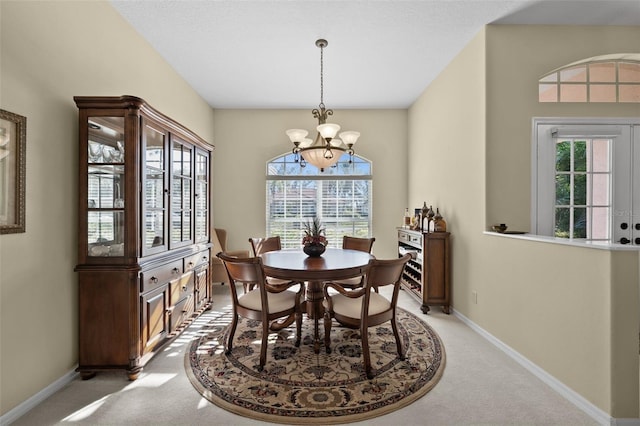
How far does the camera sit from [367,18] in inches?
Result: 108

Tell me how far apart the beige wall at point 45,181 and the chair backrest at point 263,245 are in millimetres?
1785

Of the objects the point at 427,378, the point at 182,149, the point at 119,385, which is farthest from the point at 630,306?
the point at 182,149

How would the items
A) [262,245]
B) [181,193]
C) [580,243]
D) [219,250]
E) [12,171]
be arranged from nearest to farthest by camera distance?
[12,171] < [580,243] < [181,193] < [262,245] < [219,250]

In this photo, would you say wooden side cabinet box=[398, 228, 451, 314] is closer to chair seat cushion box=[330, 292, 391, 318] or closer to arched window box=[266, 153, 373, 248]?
chair seat cushion box=[330, 292, 391, 318]

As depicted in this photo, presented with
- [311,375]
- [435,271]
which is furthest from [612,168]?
[311,375]

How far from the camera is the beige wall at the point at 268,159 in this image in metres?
5.28

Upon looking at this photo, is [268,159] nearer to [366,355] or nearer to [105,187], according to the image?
[105,187]

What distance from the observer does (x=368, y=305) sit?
2.22 meters

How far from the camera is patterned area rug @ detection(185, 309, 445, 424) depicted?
1.91 meters

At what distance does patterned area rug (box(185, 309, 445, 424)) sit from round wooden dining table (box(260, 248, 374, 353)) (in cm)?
30

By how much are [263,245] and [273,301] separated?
1.28 meters

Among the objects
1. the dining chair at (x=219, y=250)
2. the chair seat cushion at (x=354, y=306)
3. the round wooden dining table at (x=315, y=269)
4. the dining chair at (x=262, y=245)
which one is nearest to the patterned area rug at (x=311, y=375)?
the round wooden dining table at (x=315, y=269)

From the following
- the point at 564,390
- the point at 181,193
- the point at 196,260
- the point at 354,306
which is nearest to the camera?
the point at 564,390

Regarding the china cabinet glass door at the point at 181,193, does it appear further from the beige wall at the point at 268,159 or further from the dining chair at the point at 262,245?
the beige wall at the point at 268,159
